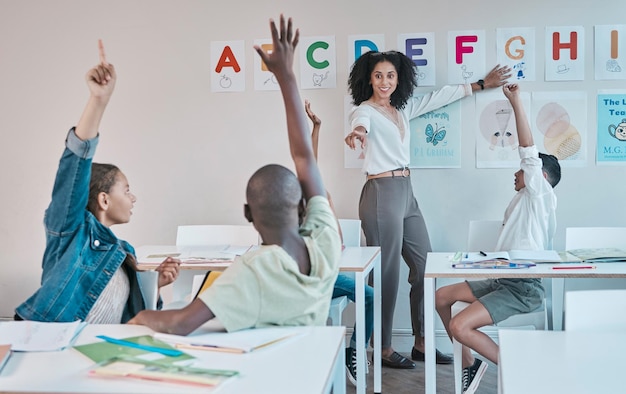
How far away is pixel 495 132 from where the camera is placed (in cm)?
466

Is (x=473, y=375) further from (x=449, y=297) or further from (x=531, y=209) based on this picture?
(x=531, y=209)

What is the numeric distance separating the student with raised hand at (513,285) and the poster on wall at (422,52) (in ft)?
2.11

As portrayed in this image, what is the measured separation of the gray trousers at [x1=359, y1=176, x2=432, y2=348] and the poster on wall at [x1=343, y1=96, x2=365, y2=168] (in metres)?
0.28

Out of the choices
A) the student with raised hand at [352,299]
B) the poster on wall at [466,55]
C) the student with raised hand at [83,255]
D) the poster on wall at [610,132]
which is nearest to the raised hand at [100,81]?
the student with raised hand at [83,255]

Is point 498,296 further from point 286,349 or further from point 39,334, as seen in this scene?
point 39,334

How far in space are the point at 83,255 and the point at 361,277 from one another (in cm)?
139

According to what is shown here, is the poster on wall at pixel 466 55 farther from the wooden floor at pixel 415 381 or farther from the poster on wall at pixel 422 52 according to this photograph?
the wooden floor at pixel 415 381

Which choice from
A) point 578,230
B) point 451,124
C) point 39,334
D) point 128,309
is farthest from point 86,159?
point 451,124

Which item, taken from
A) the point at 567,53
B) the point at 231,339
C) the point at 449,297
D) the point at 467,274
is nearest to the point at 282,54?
the point at 231,339

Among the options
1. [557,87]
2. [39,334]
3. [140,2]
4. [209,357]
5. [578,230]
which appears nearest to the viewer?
[209,357]

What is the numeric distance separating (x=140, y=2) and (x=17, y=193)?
1538 millimetres

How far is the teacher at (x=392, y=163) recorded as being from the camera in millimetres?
4395

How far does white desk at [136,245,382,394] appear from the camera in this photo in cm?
338

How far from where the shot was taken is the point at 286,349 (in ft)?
5.94
